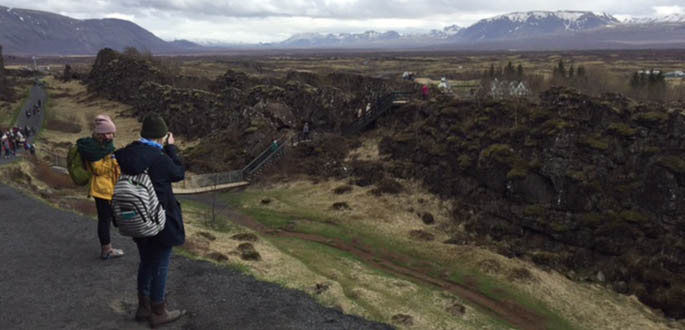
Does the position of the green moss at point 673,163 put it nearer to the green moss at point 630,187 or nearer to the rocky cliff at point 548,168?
the rocky cliff at point 548,168

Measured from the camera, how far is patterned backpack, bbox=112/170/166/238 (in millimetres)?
8062

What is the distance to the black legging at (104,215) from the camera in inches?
477

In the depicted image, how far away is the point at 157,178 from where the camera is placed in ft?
27.7

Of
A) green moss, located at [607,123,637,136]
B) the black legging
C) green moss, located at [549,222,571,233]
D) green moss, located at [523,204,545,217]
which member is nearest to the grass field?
the black legging

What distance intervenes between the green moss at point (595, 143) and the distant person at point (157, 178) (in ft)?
117

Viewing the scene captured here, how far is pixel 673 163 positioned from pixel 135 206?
1438 inches

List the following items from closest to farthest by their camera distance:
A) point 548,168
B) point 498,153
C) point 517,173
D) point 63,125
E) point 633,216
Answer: point 633,216
point 548,168
point 517,173
point 498,153
point 63,125

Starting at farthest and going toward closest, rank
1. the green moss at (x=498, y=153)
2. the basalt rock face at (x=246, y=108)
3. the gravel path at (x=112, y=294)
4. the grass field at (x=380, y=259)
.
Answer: the basalt rock face at (x=246, y=108), the green moss at (x=498, y=153), the grass field at (x=380, y=259), the gravel path at (x=112, y=294)

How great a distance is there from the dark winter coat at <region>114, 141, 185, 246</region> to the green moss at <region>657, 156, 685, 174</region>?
35.3m

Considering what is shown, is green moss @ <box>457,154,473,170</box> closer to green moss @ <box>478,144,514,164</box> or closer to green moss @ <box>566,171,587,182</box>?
green moss @ <box>478,144,514,164</box>

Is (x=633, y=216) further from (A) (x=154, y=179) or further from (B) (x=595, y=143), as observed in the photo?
(A) (x=154, y=179)

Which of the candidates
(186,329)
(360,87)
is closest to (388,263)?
(186,329)

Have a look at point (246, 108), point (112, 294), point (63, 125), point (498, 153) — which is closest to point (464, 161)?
point (498, 153)

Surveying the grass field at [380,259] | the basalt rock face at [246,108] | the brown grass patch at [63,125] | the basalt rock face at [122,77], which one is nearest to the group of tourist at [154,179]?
the grass field at [380,259]
